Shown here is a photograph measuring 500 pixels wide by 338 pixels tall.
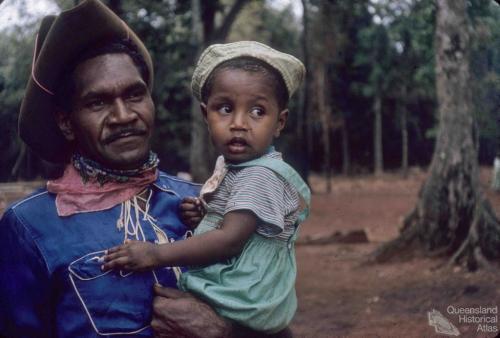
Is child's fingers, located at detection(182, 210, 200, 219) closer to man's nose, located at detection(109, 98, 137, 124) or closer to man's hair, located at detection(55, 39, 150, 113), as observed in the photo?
man's nose, located at detection(109, 98, 137, 124)

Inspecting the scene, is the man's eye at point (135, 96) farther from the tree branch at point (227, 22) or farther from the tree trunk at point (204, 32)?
the tree branch at point (227, 22)

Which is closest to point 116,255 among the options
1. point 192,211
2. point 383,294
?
point 192,211

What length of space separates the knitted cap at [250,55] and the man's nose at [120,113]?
275 mm

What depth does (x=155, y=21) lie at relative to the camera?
21.4ft

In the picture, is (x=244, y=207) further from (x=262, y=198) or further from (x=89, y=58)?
(x=89, y=58)

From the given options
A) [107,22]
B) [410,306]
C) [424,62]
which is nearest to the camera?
[107,22]


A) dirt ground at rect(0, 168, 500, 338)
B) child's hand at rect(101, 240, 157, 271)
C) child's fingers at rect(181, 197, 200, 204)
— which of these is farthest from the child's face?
dirt ground at rect(0, 168, 500, 338)

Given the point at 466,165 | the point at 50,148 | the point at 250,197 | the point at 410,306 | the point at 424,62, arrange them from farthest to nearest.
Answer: the point at 424,62 → the point at 466,165 → the point at 410,306 → the point at 50,148 → the point at 250,197

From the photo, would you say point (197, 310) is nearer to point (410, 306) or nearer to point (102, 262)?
point (102, 262)

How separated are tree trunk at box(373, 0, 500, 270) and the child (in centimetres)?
457

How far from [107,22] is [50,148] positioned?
510mm

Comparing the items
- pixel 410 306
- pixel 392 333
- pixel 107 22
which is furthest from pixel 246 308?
pixel 410 306

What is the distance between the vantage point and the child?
182 cm

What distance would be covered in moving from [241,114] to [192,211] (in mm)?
407
